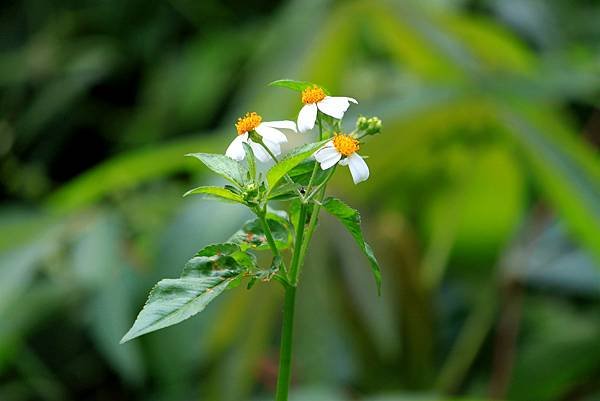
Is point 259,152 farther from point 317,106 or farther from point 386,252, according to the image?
point 386,252

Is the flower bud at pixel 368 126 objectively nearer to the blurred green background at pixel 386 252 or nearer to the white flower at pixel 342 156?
the white flower at pixel 342 156

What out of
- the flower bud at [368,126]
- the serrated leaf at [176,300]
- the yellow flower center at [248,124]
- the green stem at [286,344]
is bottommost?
the green stem at [286,344]

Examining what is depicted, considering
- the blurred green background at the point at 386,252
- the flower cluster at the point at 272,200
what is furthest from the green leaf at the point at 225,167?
the blurred green background at the point at 386,252

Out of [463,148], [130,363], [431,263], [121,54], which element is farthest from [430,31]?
[121,54]

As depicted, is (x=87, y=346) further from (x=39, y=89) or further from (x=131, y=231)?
(x=39, y=89)

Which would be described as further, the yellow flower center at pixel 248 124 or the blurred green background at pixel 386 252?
the blurred green background at pixel 386 252

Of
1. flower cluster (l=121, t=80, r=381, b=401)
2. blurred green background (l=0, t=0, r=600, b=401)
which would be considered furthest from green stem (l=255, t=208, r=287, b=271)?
blurred green background (l=0, t=0, r=600, b=401)

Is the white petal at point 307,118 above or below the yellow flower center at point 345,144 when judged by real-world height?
above
